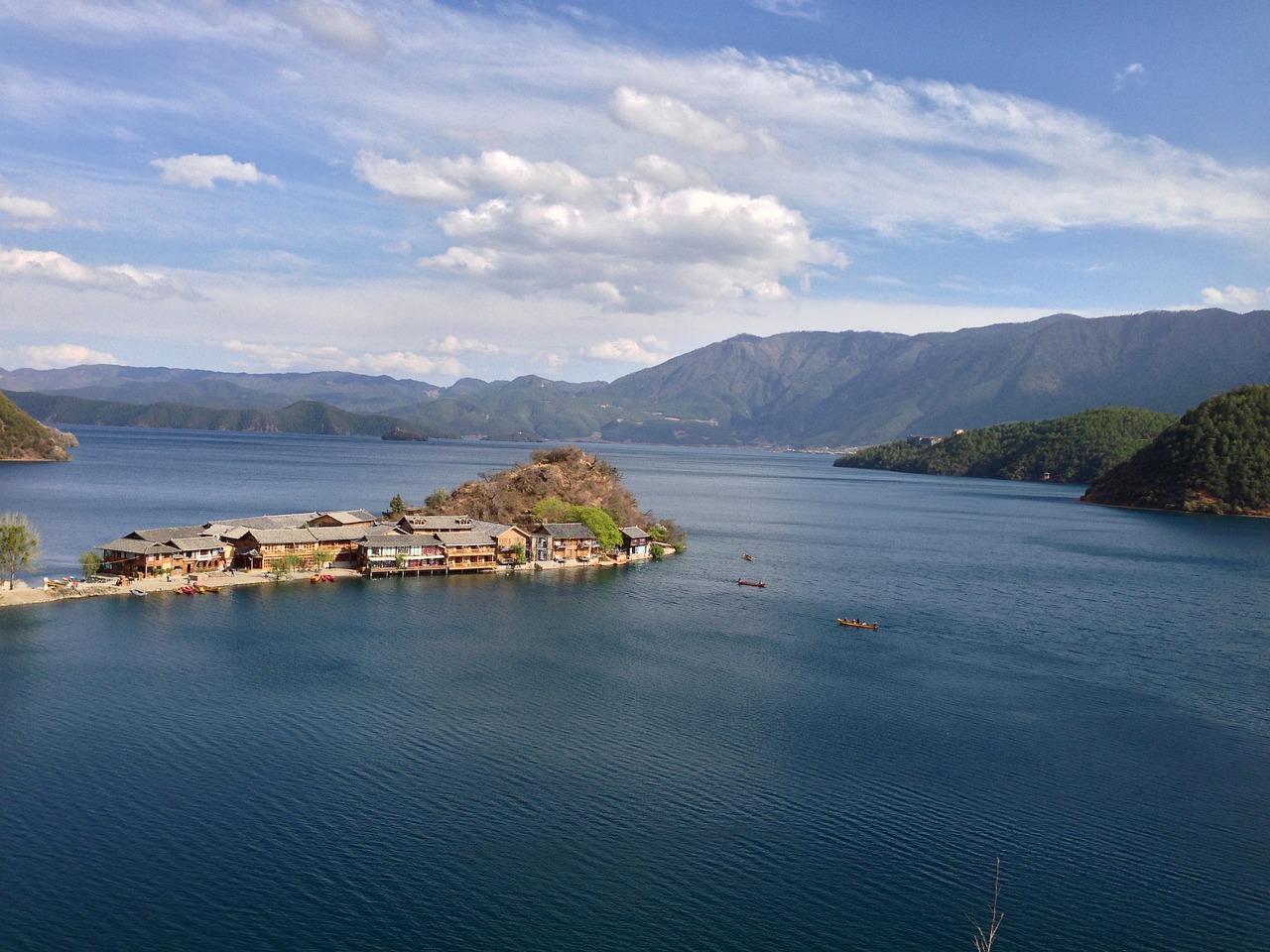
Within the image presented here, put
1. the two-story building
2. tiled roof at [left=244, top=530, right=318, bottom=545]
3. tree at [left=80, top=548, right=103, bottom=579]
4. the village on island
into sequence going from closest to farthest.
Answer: tree at [left=80, top=548, right=103, bottom=579], the village on island, tiled roof at [left=244, top=530, right=318, bottom=545], the two-story building

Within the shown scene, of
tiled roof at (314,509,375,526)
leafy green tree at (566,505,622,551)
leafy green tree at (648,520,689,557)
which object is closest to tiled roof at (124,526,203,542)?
tiled roof at (314,509,375,526)

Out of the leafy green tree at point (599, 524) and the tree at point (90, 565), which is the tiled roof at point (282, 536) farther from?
the leafy green tree at point (599, 524)

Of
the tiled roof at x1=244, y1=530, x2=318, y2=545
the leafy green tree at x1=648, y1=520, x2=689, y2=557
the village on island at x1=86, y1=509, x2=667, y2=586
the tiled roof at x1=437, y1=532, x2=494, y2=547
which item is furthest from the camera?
the leafy green tree at x1=648, y1=520, x2=689, y2=557

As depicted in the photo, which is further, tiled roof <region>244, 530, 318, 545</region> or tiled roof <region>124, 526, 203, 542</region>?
tiled roof <region>244, 530, 318, 545</region>

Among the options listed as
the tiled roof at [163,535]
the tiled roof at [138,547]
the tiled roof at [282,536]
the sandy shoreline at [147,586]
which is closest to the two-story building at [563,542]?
the sandy shoreline at [147,586]

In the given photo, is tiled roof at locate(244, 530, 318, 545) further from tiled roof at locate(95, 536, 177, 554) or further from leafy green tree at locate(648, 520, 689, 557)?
leafy green tree at locate(648, 520, 689, 557)

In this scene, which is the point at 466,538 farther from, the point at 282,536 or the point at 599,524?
the point at 599,524

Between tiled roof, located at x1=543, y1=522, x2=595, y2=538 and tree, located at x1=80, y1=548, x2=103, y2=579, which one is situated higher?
tiled roof, located at x1=543, y1=522, x2=595, y2=538

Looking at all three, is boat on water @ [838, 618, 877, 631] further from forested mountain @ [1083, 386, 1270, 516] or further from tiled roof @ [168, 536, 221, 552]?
forested mountain @ [1083, 386, 1270, 516]

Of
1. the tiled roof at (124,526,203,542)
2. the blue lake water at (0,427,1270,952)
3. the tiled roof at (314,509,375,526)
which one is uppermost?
the tiled roof at (314,509,375,526)
